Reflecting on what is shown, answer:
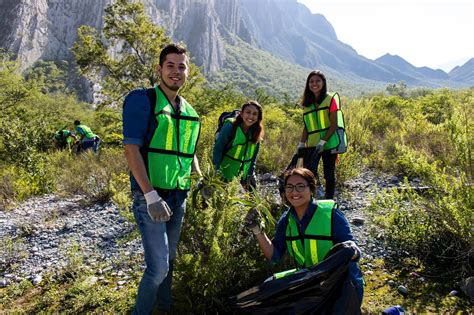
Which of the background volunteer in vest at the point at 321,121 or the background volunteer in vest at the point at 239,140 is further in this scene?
the background volunteer in vest at the point at 321,121

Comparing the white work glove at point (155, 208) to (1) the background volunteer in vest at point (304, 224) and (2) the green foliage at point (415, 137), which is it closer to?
(1) the background volunteer in vest at point (304, 224)

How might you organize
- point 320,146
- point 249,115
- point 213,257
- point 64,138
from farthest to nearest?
1. point 64,138
2. point 320,146
3. point 249,115
4. point 213,257

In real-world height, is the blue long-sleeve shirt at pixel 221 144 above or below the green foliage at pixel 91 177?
above

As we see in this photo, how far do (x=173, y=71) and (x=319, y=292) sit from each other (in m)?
1.79

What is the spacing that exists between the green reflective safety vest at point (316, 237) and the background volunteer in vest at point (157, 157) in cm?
95

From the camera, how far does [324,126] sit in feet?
14.0

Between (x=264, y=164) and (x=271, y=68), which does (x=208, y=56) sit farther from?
(x=264, y=164)

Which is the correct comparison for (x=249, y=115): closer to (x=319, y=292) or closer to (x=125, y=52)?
(x=319, y=292)

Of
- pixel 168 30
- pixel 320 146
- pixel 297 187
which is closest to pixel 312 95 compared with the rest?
pixel 320 146

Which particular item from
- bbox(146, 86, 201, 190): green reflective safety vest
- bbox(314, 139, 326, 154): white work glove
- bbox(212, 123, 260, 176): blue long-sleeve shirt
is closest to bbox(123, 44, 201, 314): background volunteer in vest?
bbox(146, 86, 201, 190): green reflective safety vest

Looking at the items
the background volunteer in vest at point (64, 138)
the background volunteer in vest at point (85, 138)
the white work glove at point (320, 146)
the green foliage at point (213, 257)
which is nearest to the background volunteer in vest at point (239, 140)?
the white work glove at point (320, 146)

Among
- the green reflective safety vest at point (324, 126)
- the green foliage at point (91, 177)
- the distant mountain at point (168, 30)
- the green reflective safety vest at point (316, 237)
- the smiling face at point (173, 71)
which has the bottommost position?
the green foliage at point (91, 177)

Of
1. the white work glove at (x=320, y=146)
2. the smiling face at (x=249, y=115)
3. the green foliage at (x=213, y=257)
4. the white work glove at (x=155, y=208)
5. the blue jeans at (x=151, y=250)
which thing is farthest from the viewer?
the white work glove at (x=320, y=146)

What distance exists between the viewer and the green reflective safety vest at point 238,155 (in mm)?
3838
